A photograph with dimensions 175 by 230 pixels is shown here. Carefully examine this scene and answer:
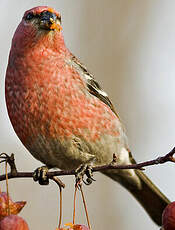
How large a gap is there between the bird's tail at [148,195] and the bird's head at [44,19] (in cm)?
147

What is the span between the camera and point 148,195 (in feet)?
15.0

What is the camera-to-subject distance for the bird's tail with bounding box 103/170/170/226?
14.6ft

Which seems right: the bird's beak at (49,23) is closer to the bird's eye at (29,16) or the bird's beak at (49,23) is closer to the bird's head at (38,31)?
the bird's head at (38,31)

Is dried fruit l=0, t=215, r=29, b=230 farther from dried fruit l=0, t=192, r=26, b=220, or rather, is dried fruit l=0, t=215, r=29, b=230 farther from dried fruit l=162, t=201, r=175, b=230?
dried fruit l=162, t=201, r=175, b=230

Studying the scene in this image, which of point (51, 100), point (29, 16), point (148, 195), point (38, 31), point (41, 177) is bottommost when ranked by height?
point (148, 195)

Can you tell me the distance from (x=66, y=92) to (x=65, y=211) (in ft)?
14.0

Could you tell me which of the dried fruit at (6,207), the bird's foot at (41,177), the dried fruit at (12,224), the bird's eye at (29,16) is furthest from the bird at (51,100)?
the dried fruit at (12,224)

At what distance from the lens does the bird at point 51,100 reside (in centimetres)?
362

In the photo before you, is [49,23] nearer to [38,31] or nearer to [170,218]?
[38,31]

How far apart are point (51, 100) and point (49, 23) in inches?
21.6

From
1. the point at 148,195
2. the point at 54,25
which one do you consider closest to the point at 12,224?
the point at 54,25

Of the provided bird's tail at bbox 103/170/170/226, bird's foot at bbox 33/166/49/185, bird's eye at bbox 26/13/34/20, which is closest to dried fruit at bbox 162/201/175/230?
bird's foot at bbox 33/166/49/185

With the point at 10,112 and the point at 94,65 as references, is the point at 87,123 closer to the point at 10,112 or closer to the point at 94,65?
the point at 10,112

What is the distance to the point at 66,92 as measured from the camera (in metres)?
3.70
